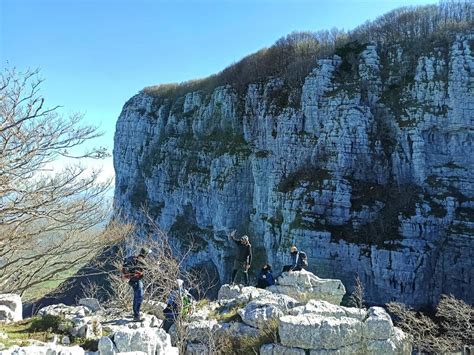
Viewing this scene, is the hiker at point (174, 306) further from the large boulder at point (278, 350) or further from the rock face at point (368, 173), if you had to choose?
the rock face at point (368, 173)

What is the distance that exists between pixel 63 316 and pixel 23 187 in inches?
159

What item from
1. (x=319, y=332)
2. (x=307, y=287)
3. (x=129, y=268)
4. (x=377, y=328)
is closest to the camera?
(x=319, y=332)

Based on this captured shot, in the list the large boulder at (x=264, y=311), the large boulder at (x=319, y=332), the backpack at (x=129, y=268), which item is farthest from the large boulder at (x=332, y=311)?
the backpack at (x=129, y=268)

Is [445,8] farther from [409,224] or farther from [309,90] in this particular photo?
[409,224]

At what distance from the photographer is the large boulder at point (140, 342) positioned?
638 centimetres

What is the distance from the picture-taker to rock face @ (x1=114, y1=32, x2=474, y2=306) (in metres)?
22.8

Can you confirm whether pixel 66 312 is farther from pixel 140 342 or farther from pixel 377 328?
pixel 377 328

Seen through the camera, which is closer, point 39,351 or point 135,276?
point 39,351

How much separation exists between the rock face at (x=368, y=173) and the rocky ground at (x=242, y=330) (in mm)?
15277

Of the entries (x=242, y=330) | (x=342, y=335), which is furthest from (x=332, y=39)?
(x=342, y=335)

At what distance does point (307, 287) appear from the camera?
42.8 ft

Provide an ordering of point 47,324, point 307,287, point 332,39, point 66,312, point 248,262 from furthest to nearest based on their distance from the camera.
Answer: point 332,39
point 307,287
point 248,262
point 66,312
point 47,324

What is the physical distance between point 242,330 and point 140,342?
2.85 metres

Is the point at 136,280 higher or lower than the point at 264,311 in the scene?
higher
